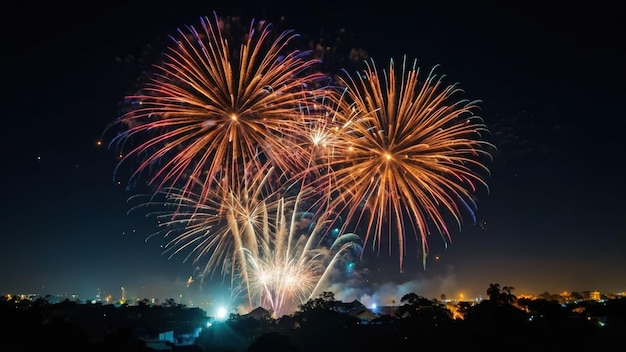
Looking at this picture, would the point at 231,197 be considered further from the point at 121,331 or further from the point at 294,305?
the point at 294,305

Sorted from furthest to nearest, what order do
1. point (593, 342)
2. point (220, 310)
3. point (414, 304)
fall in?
point (220, 310) → point (414, 304) → point (593, 342)

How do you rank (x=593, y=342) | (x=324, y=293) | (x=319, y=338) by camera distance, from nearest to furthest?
(x=593, y=342) < (x=319, y=338) < (x=324, y=293)

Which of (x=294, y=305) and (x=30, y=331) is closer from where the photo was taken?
(x=30, y=331)

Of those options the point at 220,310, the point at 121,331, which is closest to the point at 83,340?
the point at 121,331

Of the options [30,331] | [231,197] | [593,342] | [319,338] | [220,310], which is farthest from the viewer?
[220,310]

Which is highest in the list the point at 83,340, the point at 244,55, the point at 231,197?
the point at 244,55

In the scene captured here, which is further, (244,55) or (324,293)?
(324,293)

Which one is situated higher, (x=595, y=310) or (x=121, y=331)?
(x=595, y=310)

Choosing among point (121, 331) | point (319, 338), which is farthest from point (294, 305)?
point (121, 331)

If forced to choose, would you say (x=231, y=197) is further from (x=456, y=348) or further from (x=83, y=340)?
(x=456, y=348)
